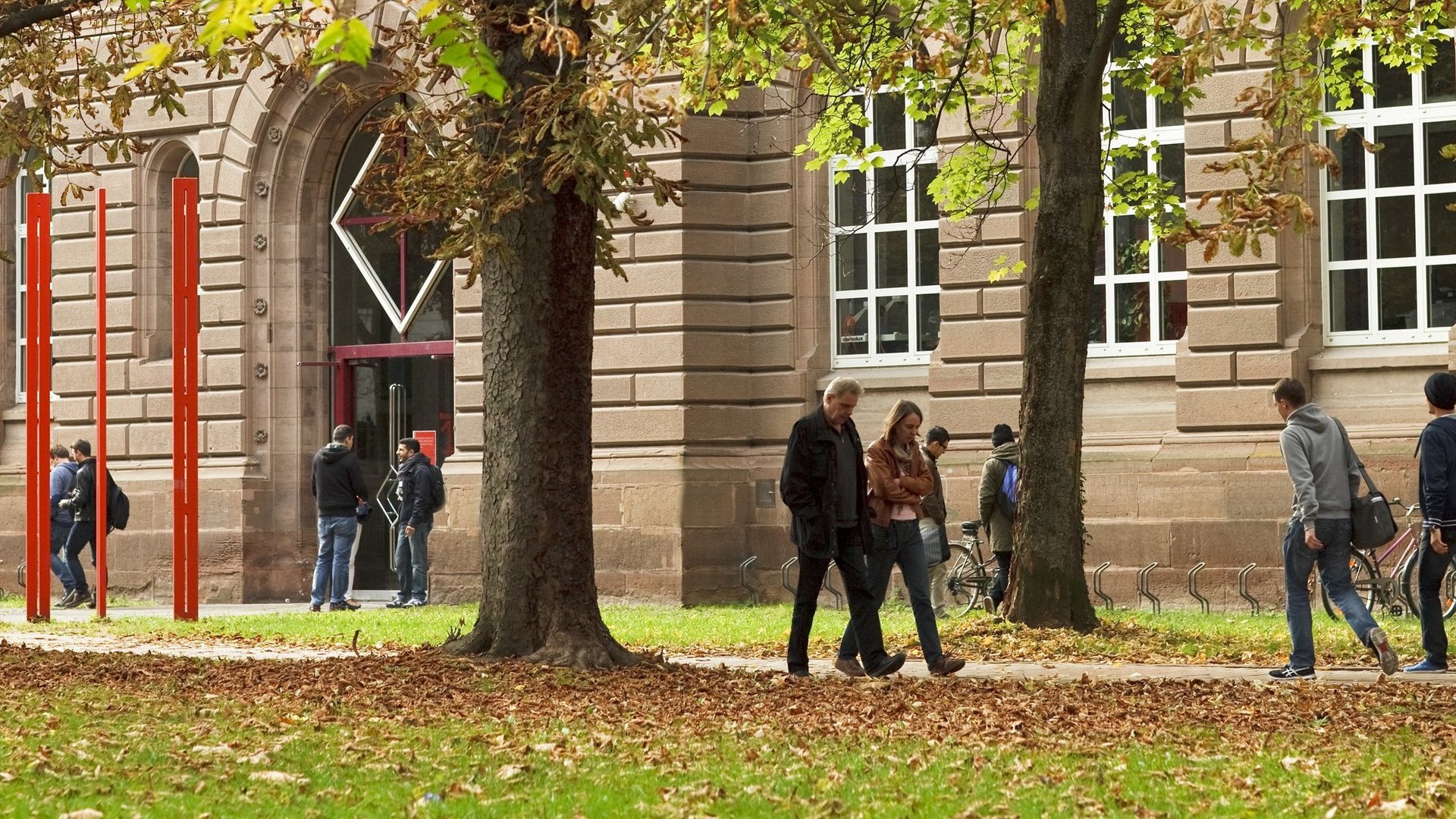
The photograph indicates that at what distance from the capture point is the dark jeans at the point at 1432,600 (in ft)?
41.0

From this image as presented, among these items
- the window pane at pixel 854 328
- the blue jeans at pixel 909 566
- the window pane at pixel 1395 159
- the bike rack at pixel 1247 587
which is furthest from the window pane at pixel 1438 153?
the blue jeans at pixel 909 566

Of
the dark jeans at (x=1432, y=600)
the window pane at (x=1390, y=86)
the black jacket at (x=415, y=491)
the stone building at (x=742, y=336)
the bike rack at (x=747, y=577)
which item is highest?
the window pane at (x=1390, y=86)

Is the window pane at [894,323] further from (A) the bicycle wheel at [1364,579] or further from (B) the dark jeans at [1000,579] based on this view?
(A) the bicycle wheel at [1364,579]

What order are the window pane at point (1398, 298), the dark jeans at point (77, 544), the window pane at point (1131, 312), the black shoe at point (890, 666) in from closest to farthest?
the black shoe at point (890, 666), the window pane at point (1398, 298), the window pane at point (1131, 312), the dark jeans at point (77, 544)

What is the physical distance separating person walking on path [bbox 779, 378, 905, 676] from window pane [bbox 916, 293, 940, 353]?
9.26 metres

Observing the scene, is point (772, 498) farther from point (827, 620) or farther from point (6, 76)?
point (6, 76)

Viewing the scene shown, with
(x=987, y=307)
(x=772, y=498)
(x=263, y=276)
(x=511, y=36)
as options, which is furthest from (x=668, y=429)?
(x=511, y=36)

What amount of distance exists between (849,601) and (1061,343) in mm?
3482

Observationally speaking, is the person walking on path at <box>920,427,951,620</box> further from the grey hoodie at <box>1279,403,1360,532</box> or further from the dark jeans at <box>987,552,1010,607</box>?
the grey hoodie at <box>1279,403,1360,532</box>

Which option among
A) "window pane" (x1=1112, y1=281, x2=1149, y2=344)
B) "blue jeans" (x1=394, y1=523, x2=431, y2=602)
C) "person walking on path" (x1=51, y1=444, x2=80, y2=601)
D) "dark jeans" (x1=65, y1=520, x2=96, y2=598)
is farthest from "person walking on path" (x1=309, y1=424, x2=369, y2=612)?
"window pane" (x1=1112, y1=281, x2=1149, y2=344)

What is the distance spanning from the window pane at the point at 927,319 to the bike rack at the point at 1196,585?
3.64 m

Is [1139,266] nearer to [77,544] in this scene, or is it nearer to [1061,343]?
[1061,343]

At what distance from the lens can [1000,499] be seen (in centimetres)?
1836

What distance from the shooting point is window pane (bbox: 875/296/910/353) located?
71.2ft
